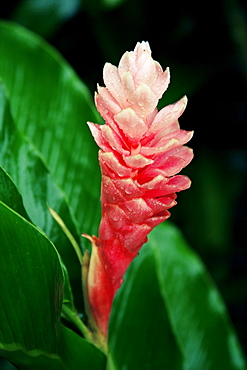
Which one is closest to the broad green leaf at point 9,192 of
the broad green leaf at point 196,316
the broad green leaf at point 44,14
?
the broad green leaf at point 196,316

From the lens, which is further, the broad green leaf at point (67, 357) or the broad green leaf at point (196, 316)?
the broad green leaf at point (196, 316)

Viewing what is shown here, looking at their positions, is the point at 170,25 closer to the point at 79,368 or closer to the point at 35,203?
the point at 35,203

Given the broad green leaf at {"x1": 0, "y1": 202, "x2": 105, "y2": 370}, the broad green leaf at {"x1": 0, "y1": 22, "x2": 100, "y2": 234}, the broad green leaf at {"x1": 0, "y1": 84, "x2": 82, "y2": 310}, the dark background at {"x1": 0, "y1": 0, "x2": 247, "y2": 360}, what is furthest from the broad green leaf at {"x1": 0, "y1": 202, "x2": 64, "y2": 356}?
the dark background at {"x1": 0, "y1": 0, "x2": 247, "y2": 360}

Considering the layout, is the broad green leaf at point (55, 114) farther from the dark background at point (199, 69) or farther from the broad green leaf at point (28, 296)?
the dark background at point (199, 69)

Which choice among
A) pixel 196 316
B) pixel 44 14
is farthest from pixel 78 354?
pixel 44 14

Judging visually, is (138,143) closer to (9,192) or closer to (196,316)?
(9,192)

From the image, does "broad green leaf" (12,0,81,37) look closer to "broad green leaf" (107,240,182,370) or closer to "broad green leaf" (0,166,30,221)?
"broad green leaf" (107,240,182,370)

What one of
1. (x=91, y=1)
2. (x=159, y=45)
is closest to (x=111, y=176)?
(x=91, y=1)
